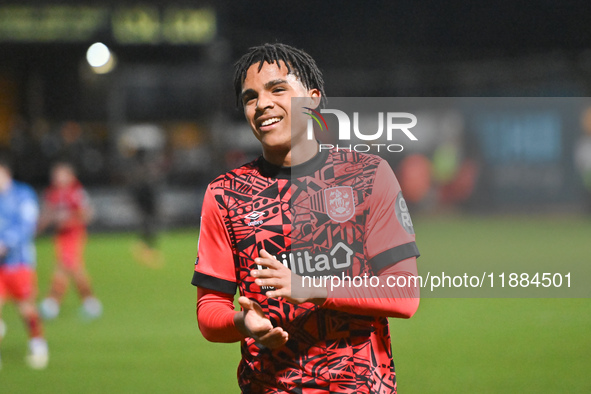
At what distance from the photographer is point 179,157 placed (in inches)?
1040

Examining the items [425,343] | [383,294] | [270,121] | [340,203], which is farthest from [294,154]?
[425,343]

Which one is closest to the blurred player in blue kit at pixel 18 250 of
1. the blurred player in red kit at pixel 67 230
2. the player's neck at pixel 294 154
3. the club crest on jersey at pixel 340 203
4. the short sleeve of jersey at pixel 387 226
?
the blurred player in red kit at pixel 67 230

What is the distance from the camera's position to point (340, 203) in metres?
2.65

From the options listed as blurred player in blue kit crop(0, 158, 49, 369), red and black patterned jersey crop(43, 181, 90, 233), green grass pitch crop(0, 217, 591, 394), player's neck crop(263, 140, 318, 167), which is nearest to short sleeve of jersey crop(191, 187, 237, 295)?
player's neck crop(263, 140, 318, 167)

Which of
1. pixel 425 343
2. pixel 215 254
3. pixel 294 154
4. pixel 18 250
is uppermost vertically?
pixel 18 250

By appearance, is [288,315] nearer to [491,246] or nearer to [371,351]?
[371,351]

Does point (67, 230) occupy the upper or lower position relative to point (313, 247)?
upper

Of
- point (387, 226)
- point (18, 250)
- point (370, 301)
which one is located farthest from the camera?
point (18, 250)

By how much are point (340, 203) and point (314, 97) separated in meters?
0.46

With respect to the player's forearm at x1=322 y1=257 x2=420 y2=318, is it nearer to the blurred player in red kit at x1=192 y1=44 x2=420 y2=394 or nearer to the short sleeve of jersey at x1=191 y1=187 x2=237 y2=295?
the blurred player in red kit at x1=192 y1=44 x2=420 y2=394

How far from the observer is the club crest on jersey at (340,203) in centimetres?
263

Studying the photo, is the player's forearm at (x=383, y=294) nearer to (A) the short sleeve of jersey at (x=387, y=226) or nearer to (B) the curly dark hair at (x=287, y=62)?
(A) the short sleeve of jersey at (x=387, y=226)

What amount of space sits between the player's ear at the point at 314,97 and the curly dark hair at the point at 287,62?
23mm

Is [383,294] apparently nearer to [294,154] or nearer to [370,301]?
[370,301]
